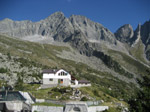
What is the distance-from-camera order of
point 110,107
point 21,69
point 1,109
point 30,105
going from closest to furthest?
point 1,109 → point 30,105 → point 110,107 → point 21,69

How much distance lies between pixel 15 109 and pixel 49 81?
28.7 metres

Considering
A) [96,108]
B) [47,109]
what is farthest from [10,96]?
[96,108]

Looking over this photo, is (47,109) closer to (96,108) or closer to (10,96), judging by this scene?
(10,96)

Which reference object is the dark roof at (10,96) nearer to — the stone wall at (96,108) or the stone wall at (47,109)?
the stone wall at (47,109)

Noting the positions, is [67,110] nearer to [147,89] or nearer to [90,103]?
[90,103]

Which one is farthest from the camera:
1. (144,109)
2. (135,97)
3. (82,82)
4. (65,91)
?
(82,82)

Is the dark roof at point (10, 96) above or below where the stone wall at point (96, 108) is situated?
above

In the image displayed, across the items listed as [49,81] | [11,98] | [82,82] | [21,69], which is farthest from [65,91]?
[21,69]

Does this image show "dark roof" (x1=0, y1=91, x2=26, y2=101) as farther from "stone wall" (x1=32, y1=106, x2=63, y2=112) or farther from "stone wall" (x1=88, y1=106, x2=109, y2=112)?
"stone wall" (x1=88, y1=106, x2=109, y2=112)

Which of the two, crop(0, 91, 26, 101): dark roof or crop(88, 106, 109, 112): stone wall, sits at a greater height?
crop(0, 91, 26, 101): dark roof

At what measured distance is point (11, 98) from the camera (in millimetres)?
39062

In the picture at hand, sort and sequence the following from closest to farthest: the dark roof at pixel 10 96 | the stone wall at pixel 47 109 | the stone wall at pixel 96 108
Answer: the dark roof at pixel 10 96
the stone wall at pixel 47 109
the stone wall at pixel 96 108

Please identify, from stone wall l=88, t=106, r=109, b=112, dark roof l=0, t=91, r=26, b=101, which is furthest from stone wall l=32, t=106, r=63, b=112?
stone wall l=88, t=106, r=109, b=112

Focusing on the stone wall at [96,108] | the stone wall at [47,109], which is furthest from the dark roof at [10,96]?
the stone wall at [96,108]
